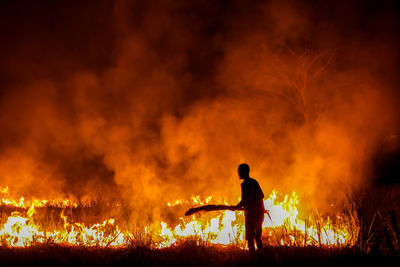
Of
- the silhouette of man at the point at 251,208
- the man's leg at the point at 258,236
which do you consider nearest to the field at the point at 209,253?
A: the man's leg at the point at 258,236

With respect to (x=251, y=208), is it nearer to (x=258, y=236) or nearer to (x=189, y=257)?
(x=258, y=236)

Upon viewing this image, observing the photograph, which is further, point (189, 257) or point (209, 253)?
point (209, 253)

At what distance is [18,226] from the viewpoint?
6914 millimetres

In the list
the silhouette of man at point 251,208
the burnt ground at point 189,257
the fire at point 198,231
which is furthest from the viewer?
the fire at point 198,231

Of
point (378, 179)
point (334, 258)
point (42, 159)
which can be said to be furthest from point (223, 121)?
point (334, 258)

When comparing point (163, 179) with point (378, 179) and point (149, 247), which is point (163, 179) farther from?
point (378, 179)

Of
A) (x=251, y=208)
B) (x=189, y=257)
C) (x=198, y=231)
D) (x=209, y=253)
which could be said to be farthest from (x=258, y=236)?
(x=198, y=231)

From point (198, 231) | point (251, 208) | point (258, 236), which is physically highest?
point (251, 208)

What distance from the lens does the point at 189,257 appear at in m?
5.45

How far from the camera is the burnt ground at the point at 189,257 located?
192 inches

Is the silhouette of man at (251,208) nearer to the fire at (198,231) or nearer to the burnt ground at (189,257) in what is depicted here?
the burnt ground at (189,257)

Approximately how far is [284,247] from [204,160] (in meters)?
7.49

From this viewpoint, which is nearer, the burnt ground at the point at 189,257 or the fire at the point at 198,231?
the burnt ground at the point at 189,257

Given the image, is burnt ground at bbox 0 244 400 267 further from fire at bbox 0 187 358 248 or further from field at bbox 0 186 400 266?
fire at bbox 0 187 358 248
